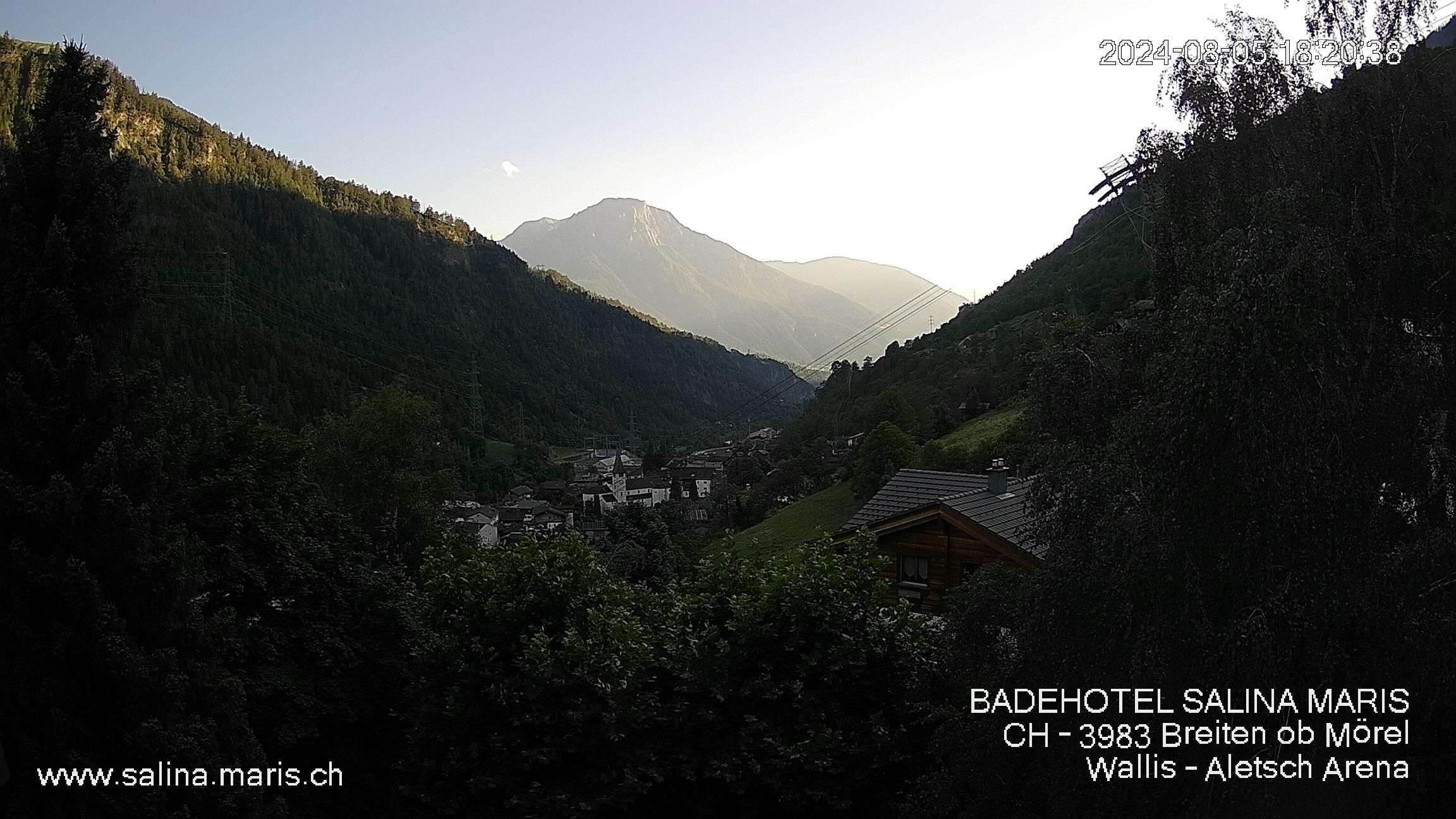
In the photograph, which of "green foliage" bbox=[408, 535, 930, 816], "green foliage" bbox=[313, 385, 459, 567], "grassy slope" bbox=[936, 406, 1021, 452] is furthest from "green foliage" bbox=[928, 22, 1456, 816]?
"grassy slope" bbox=[936, 406, 1021, 452]

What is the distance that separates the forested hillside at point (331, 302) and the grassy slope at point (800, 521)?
59.9 meters

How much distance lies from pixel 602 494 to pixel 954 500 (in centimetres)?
7149

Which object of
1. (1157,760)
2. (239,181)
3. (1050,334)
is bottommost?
(1157,760)

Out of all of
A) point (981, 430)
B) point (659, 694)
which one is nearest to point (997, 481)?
point (659, 694)

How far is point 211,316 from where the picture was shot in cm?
10475

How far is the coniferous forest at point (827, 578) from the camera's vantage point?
756 cm

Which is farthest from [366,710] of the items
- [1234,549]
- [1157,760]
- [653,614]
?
[1234,549]

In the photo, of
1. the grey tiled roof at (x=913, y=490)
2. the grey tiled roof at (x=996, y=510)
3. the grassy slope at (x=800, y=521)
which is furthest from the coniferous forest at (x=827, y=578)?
the grassy slope at (x=800, y=521)

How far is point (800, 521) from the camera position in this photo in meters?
48.0

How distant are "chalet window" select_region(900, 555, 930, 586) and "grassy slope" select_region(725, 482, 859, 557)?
63.1ft

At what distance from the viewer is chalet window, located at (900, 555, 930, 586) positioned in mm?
20094

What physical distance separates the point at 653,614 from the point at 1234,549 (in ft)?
33.4

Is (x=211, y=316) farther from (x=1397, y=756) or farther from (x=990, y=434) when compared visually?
(x=1397, y=756)

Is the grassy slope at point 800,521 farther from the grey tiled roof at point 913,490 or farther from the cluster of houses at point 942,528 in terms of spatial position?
the cluster of houses at point 942,528
